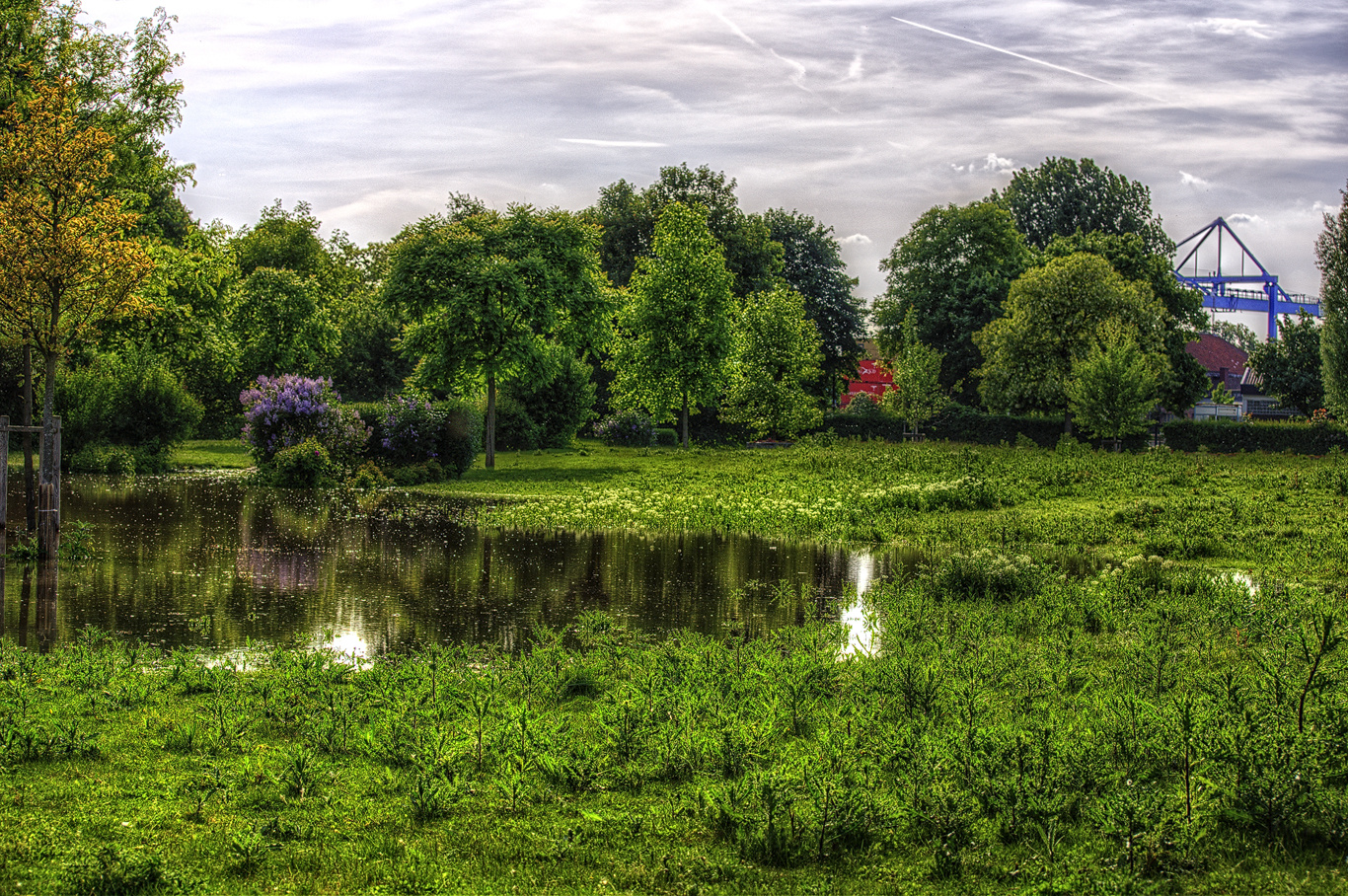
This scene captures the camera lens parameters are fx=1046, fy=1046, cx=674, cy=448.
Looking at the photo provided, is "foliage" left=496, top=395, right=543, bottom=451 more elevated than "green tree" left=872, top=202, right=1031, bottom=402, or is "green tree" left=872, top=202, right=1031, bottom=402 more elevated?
"green tree" left=872, top=202, right=1031, bottom=402

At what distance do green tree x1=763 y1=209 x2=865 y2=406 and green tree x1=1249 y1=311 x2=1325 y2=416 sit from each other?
25.5m

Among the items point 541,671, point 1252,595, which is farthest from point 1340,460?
point 541,671

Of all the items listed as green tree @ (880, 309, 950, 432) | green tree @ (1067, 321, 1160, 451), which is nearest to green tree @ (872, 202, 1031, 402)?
green tree @ (880, 309, 950, 432)

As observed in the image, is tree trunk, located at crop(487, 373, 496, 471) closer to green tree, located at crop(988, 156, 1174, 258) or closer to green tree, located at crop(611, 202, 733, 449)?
green tree, located at crop(611, 202, 733, 449)

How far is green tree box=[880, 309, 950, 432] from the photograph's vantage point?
53.2 m

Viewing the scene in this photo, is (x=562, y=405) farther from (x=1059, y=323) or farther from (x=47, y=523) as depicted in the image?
(x=47, y=523)

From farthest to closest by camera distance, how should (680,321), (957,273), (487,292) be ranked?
(957,273)
(680,321)
(487,292)

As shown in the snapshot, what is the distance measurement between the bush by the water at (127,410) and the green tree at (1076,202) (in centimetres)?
5625

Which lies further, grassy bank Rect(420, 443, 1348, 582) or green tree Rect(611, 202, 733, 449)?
green tree Rect(611, 202, 733, 449)

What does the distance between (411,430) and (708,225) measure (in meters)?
36.4

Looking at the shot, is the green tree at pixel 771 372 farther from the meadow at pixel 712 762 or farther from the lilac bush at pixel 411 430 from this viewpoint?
the meadow at pixel 712 762

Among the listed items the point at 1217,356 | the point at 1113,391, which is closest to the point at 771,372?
the point at 1113,391

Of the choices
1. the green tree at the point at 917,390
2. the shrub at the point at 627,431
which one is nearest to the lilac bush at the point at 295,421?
the shrub at the point at 627,431

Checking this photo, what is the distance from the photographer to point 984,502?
72.6ft
